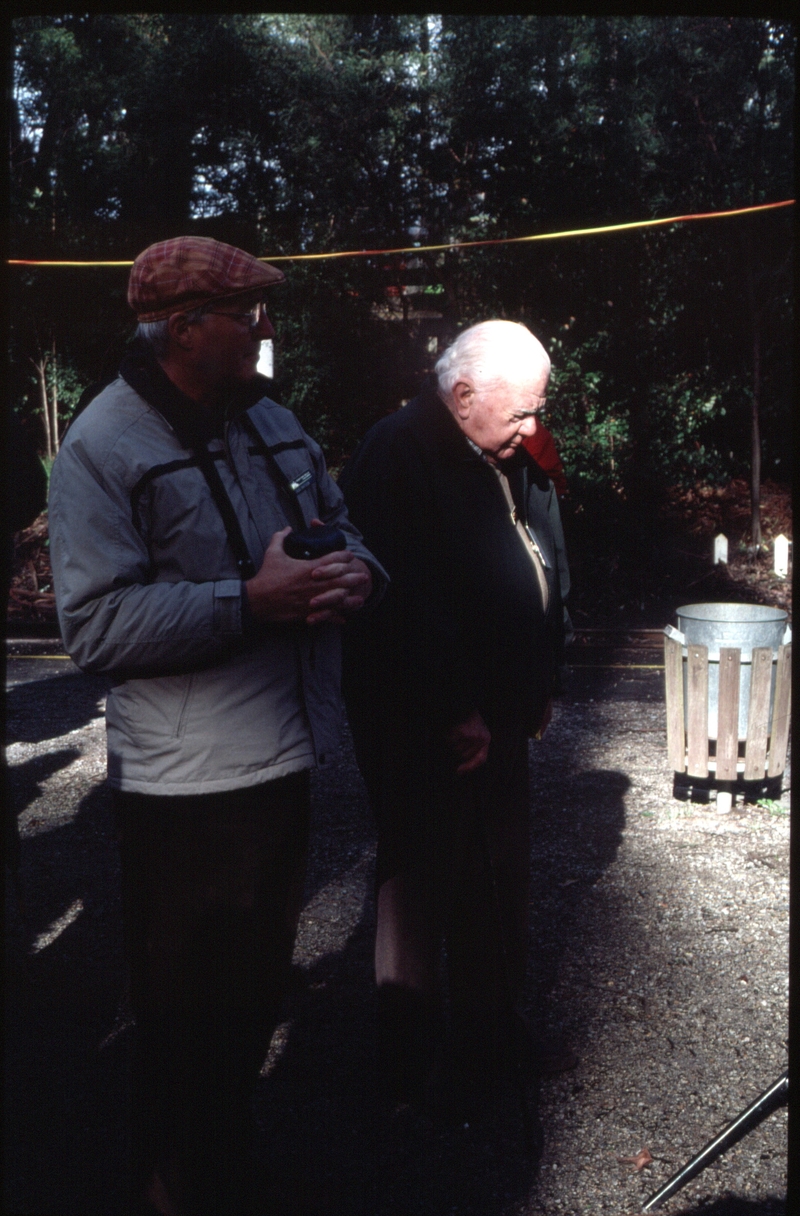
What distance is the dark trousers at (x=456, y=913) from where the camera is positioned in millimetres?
2922

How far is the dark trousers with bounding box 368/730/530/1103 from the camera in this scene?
292 cm

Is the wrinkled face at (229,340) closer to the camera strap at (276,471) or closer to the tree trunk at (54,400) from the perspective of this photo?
the camera strap at (276,471)

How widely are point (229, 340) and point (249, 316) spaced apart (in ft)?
0.20

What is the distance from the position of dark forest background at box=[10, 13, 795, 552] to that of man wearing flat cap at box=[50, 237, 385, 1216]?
11718mm

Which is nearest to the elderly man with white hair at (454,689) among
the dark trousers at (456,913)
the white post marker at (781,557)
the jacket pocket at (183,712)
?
the dark trousers at (456,913)

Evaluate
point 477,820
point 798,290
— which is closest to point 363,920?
point 477,820

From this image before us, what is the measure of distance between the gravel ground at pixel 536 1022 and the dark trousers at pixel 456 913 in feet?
0.64

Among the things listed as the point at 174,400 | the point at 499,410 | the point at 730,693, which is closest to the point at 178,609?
the point at 174,400

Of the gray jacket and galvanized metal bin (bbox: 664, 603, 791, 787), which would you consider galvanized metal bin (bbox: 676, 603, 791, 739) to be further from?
the gray jacket

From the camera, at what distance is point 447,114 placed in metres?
14.4

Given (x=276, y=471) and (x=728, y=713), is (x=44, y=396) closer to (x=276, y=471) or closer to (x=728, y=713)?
(x=728, y=713)

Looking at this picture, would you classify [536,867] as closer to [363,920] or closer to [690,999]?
[363,920]

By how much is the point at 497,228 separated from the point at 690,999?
12595mm

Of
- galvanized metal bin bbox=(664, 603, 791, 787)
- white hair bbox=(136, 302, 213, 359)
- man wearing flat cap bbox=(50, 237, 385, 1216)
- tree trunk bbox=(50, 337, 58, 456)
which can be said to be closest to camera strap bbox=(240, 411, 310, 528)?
man wearing flat cap bbox=(50, 237, 385, 1216)
